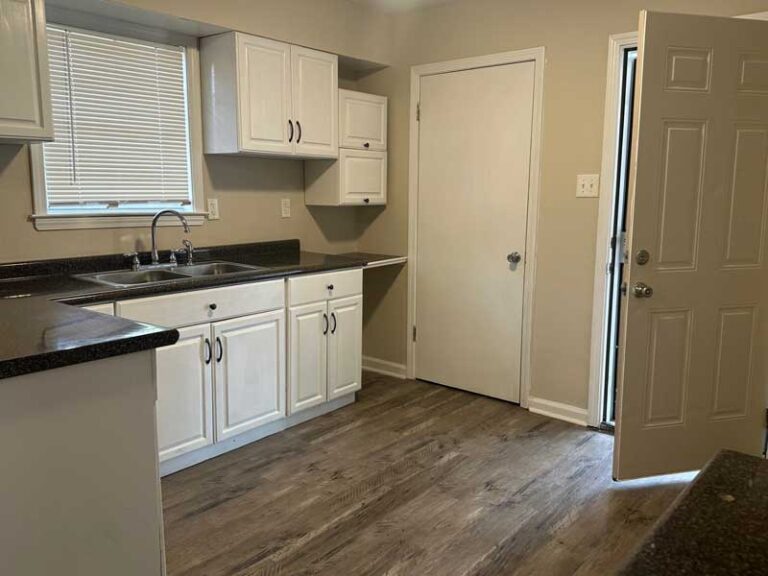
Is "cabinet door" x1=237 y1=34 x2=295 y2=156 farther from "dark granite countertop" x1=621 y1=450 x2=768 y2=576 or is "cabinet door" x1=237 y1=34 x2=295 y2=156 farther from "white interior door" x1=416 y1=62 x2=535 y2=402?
"dark granite countertop" x1=621 y1=450 x2=768 y2=576

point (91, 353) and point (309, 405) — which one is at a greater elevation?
point (91, 353)

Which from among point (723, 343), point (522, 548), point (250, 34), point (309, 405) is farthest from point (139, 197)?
point (723, 343)

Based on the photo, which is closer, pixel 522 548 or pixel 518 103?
pixel 522 548

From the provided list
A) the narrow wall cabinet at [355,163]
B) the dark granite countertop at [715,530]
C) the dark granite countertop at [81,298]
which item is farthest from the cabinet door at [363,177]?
the dark granite countertop at [715,530]

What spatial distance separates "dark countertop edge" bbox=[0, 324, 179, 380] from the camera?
130 centimetres

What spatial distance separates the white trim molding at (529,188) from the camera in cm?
346

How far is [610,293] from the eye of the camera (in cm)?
334

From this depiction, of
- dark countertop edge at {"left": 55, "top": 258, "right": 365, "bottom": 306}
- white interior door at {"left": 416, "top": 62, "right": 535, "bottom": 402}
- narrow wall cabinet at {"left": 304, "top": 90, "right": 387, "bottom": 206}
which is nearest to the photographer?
dark countertop edge at {"left": 55, "top": 258, "right": 365, "bottom": 306}

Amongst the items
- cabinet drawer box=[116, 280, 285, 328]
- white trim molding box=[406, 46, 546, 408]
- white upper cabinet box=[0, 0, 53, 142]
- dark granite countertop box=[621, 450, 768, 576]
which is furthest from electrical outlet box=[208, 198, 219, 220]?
dark granite countertop box=[621, 450, 768, 576]

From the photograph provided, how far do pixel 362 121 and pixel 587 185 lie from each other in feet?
4.94

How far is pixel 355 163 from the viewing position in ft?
13.0

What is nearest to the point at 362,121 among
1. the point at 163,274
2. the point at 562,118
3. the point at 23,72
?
the point at 562,118

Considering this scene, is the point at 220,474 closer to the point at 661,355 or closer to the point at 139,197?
the point at 139,197

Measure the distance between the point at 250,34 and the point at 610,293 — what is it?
2.38 meters
